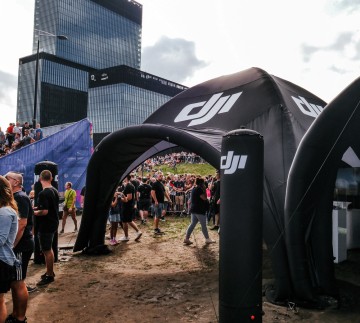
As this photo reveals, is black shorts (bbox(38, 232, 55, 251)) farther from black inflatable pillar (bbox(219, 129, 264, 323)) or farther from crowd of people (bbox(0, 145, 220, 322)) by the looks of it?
black inflatable pillar (bbox(219, 129, 264, 323))

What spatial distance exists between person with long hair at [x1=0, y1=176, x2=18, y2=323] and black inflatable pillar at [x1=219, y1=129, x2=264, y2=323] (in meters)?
2.34

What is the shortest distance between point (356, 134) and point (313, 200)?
1.82 meters

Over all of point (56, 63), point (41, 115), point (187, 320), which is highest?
point (56, 63)

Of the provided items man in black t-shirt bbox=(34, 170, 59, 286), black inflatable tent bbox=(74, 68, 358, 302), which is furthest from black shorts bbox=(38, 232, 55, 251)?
black inflatable tent bbox=(74, 68, 358, 302)

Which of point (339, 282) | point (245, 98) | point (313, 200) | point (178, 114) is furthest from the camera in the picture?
point (178, 114)

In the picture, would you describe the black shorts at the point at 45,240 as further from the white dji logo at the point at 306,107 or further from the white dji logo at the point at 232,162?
the white dji logo at the point at 306,107

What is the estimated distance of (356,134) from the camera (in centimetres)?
637

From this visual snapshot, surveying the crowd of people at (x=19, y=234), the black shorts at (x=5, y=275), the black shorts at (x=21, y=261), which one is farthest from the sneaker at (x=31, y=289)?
the black shorts at (x=5, y=275)

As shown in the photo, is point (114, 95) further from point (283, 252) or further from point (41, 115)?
point (283, 252)

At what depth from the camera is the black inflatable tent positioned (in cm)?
570

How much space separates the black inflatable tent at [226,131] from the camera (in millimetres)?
5703

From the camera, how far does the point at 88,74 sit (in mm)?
123500

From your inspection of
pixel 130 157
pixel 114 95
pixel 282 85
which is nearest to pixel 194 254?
pixel 130 157

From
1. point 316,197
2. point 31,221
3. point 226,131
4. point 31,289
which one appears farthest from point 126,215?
point 316,197
